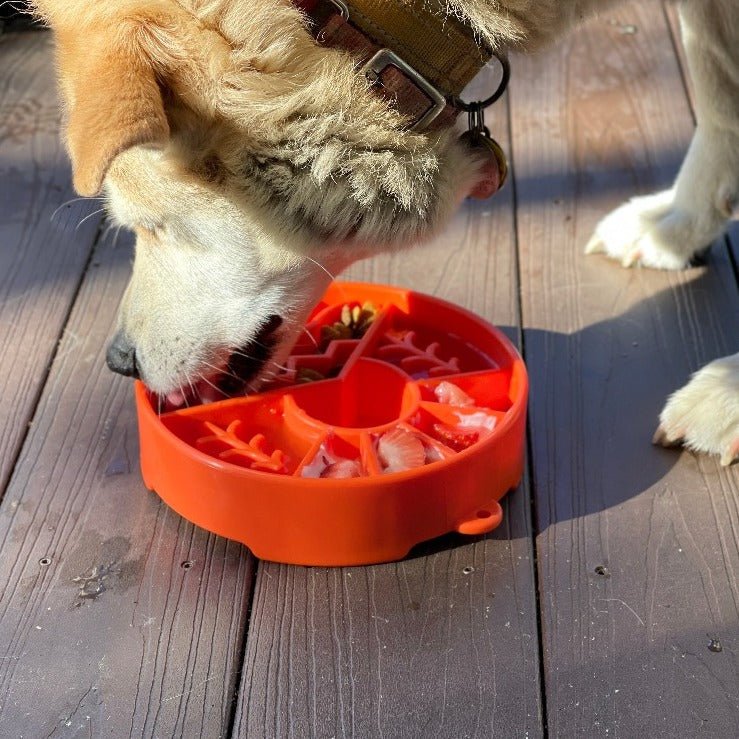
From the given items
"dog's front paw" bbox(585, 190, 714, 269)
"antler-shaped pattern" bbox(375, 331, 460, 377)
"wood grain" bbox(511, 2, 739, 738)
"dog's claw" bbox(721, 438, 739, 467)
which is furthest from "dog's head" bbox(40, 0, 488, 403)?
"dog's front paw" bbox(585, 190, 714, 269)

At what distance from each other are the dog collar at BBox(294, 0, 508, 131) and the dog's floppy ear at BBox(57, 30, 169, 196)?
0.29m

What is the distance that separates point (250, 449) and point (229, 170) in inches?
18.9

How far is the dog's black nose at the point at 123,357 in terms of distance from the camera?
1954 mm

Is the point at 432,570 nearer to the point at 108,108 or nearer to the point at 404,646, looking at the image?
the point at 404,646

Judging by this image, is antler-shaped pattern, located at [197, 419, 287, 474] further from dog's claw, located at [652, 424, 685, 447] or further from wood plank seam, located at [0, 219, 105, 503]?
dog's claw, located at [652, 424, 685, 447]

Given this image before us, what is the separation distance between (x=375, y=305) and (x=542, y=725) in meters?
0.96

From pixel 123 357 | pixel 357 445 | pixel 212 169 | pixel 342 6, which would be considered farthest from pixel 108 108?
pixel 357 445

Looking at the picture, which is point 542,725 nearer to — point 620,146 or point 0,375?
point 0,375

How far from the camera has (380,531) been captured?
179 cm

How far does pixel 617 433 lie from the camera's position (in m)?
2.15

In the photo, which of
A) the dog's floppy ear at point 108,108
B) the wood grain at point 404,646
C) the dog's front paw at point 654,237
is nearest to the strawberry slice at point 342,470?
the wood grain at point 404,646

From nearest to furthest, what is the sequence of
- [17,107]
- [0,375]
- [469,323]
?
[469,323], [0,375], [17,107]

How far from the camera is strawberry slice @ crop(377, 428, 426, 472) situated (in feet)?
6.02

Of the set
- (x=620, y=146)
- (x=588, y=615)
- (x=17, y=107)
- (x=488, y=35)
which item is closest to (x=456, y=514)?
(x=588, y=615)
